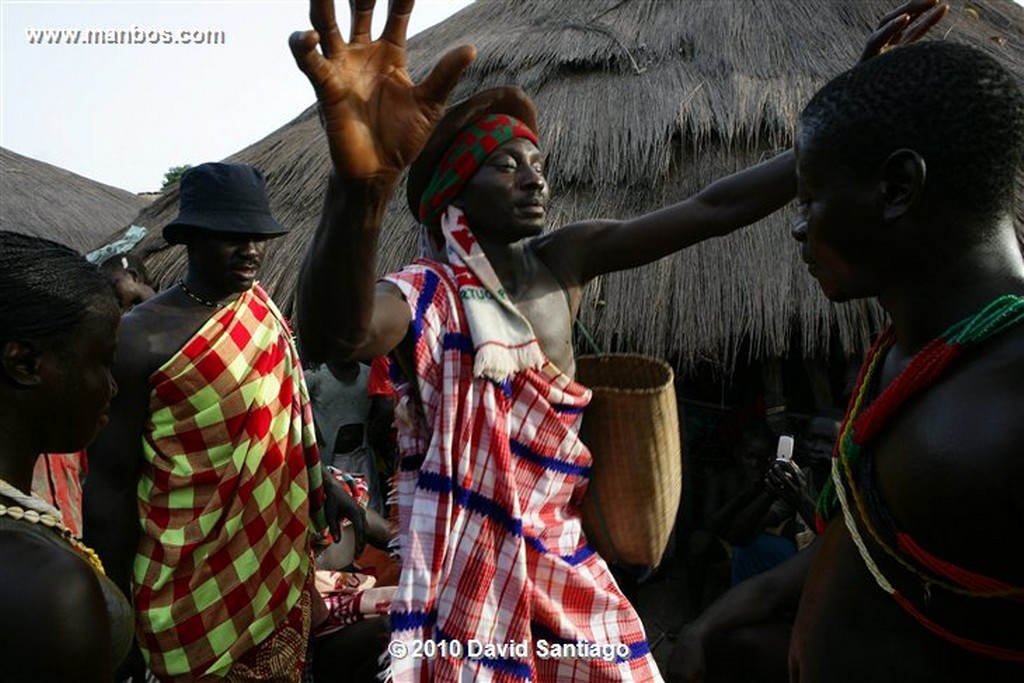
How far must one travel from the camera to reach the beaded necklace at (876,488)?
1.37 meters

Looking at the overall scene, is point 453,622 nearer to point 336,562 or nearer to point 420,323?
point 420,323

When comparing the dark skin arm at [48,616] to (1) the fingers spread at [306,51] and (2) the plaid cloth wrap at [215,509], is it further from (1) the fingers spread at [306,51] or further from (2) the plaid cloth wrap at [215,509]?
(2) the plaid cloth wrap at [215,509]

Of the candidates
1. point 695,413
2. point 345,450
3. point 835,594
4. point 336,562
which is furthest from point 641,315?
point 835,594

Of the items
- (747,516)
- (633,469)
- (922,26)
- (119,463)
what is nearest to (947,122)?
(922,26)

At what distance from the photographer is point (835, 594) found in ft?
5.29

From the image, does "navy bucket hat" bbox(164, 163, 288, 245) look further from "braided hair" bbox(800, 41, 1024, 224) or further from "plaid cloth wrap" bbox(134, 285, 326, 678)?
"braided hair" bbox(800, 41, 1024, 224)

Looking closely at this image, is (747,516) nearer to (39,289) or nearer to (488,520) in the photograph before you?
(488,520)

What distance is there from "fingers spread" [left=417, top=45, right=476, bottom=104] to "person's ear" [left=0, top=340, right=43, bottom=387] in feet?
2.77

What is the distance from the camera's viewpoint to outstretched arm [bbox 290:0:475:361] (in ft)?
6.13

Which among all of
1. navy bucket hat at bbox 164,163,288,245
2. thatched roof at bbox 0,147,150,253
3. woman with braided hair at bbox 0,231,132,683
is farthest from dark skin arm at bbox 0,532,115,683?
thatched roof at bbox 0,147,150,253

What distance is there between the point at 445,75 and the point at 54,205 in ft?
45.3

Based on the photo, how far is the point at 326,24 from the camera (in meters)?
1.84

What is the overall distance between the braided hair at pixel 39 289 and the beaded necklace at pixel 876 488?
1290mm

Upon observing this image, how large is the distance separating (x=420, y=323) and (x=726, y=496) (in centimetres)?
347
